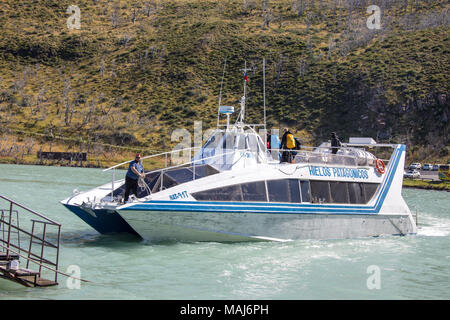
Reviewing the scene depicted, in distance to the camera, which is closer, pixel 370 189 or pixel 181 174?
pixel 181 174

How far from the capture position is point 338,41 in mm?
96312

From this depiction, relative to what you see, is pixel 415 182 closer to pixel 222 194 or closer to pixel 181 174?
pixel 181 174

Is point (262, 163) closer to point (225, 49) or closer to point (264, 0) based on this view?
point (225, 49)

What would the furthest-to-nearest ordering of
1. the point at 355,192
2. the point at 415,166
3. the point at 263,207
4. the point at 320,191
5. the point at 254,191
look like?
the point at 415,166, the point at 355,192, the point at 320,191, the point at 254,191, the point at 263,207

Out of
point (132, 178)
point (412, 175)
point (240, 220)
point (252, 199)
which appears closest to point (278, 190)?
point (252, 199)

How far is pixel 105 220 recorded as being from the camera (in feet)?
55.1

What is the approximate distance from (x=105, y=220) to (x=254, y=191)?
4424mm

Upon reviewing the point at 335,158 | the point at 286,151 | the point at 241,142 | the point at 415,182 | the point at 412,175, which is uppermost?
the point at 241,142

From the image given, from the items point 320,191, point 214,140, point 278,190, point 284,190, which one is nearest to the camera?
point 278,190

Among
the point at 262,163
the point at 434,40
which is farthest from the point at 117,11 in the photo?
the point at 262,163

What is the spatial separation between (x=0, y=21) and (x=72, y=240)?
106 meters

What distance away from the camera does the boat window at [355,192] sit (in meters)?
18.8

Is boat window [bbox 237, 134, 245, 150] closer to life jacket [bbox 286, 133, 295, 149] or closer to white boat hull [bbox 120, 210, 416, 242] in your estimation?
life jacket [bbox 286, 133, 295, 149]

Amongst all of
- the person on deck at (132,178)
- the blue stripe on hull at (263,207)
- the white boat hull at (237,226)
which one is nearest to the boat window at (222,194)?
the blue stripe on hull at (263,207)
